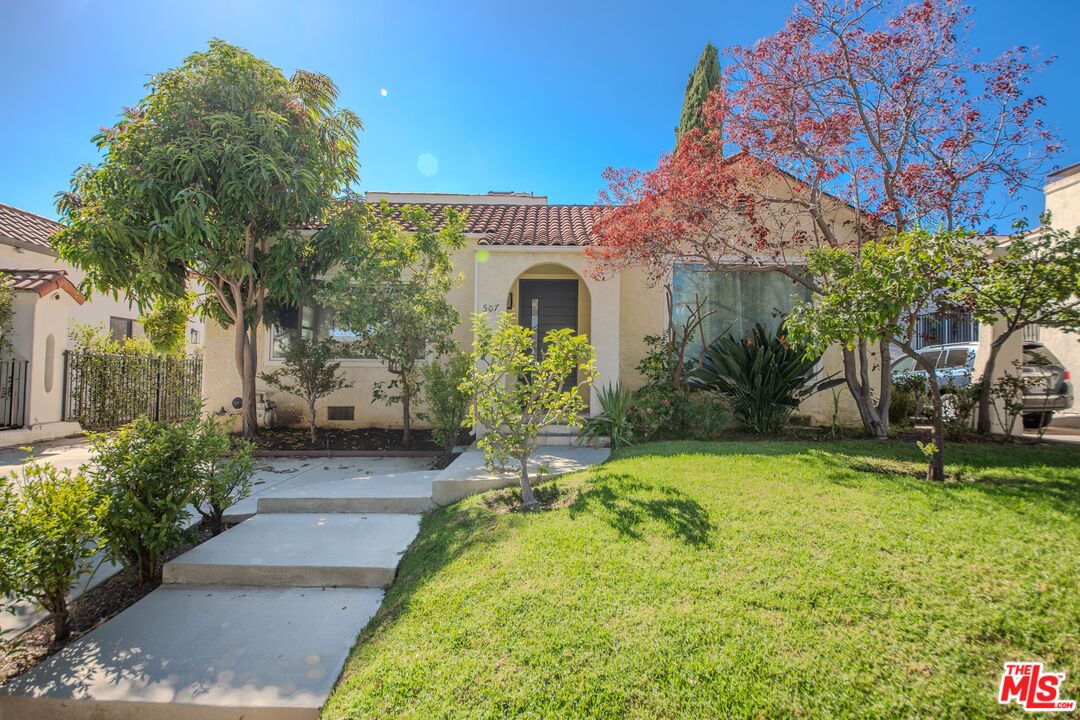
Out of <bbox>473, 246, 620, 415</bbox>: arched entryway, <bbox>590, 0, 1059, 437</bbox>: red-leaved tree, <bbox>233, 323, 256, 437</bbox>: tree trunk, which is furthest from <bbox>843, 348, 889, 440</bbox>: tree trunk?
<bbox>233, 323, 256, 437</bbox>: tree trunk

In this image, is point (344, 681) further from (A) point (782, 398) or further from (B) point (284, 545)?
(A) point (782, 398)

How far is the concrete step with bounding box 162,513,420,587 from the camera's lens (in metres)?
3.79

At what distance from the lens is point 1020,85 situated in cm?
616

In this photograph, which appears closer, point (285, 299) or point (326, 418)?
point (285, 299)

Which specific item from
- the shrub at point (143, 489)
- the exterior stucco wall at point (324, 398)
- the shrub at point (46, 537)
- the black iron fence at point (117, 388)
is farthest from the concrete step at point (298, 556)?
the black iron fence at point (117, 388)

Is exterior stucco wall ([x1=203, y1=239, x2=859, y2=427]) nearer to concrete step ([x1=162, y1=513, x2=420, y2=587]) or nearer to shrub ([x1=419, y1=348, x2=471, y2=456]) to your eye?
shrub ([x1=419, y1=348, x2=471, y2=456])

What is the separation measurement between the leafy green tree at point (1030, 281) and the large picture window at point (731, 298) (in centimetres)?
426

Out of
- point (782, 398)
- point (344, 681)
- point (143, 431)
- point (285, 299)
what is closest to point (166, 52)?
point (285, 299)

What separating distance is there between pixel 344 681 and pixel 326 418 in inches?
298

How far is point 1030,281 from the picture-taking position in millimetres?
4613

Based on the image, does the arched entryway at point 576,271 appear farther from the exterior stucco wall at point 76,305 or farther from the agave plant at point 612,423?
the exterior stucco wall at point 76,305

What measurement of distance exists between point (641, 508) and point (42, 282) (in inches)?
500

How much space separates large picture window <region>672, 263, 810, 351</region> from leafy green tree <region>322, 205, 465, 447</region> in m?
4.27

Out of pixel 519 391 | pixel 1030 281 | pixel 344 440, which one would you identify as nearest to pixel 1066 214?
pixel 1030 281
